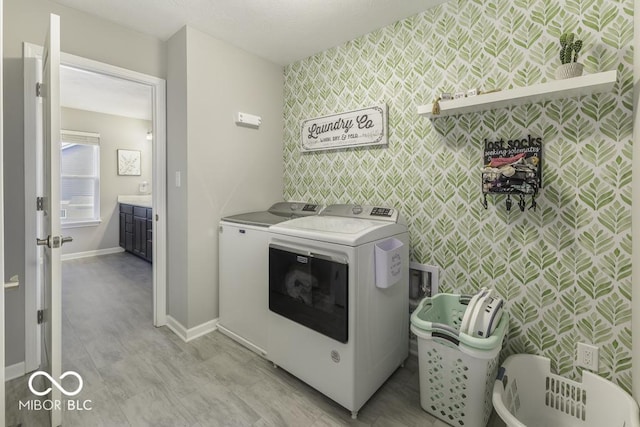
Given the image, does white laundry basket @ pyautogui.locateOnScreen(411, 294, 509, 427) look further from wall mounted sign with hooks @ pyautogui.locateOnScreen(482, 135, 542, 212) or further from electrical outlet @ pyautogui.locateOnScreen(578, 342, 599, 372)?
wall mounted sign with hooks @ pyautogui.locateOnScreen(482, 135, 542, 212)

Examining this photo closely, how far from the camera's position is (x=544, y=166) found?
165 cm

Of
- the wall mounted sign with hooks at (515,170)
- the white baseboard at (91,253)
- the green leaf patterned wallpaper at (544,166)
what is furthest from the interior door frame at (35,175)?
the white baseboard at (91,253)

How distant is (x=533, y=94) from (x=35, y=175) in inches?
114

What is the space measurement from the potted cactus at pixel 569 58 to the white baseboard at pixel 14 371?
347 centimetres

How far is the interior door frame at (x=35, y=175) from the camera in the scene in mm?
1877

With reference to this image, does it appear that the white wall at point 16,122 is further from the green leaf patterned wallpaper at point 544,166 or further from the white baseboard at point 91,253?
the white baseboard at point 91,253

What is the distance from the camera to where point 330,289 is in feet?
5.28

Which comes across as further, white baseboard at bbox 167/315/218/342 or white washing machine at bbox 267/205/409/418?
white baseboard at bbox 167/315/218/342

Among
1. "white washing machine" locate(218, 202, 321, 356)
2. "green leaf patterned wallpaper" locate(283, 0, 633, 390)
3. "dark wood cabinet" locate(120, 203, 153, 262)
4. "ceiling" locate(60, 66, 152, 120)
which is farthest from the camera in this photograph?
"dark wood cabinet" locate(120, 203, 153, 262)

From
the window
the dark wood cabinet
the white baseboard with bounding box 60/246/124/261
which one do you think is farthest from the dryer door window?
the window

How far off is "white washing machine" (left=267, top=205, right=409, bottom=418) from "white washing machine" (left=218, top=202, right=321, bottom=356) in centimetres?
19

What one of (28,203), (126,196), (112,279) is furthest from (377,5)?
(126,196)

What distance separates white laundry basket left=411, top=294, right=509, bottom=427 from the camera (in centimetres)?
143

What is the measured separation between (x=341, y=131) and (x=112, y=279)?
10.9 feet
